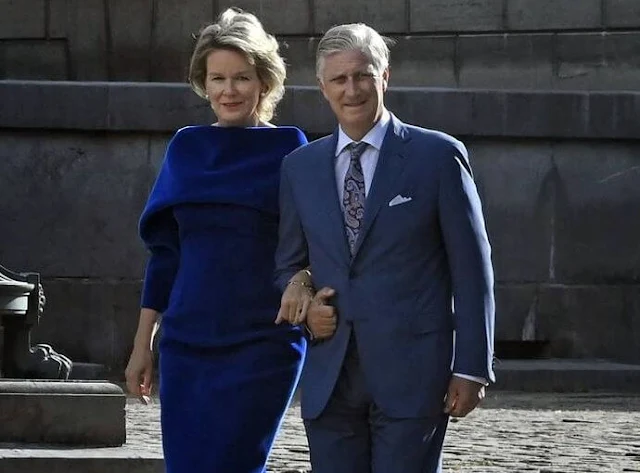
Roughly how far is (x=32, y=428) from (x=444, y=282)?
11.0 feet

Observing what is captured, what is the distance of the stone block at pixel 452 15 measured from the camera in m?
15.6

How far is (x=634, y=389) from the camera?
1416 centimetres

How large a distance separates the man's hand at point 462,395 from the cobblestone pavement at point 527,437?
3224 millimetres

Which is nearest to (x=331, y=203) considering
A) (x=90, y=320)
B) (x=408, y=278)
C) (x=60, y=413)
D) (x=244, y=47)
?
(x=408, y=278)

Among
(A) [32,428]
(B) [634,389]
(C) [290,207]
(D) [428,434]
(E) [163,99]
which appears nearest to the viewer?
(D) [428,434]

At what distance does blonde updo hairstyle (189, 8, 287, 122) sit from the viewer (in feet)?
16.7

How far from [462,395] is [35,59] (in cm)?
1164

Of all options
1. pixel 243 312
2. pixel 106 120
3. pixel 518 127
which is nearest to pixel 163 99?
pixel 106 120

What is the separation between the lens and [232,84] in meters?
5.12

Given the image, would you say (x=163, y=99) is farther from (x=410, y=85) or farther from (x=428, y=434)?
(x=428, y=434)

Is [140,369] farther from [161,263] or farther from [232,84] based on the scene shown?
[232,84]

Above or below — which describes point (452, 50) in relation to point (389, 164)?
above

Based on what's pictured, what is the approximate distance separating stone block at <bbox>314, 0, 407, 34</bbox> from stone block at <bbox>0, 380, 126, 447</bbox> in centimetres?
832

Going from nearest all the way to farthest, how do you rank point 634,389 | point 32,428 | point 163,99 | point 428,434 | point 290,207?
point 428,434
point 290,207
point 32,428
point 634,389
point 163,99
